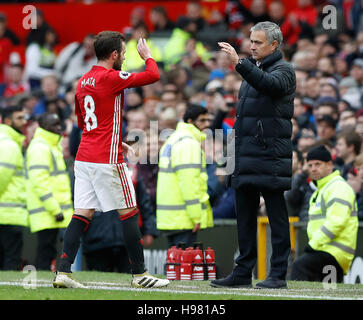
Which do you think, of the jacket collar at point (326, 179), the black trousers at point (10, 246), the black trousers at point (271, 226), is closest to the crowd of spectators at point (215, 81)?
the jacket collar at point (326, 179)

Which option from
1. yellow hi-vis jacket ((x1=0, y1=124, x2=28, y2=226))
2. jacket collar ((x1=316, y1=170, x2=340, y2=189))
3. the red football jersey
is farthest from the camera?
yellow hi-vis jacket ((x1=0, y1=124, x2=28, y2=226))

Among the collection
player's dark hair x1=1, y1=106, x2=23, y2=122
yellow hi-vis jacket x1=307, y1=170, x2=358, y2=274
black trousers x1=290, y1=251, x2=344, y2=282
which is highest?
player's dark hair x1=1, y1=106, x2=23, y2=122

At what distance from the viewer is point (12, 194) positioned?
13.0 m

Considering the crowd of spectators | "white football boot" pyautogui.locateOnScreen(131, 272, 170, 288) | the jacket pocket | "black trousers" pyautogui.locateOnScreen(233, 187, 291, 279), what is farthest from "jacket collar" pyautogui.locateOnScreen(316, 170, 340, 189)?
"white football boot" pyautogui.locateOnScreen(131, 272, 170, 288)

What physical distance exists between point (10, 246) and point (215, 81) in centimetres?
545

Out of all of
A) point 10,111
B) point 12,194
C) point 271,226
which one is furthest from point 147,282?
point 10,111

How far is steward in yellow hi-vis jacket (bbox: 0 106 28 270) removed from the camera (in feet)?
42.2

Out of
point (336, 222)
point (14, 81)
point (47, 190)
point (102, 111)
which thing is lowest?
point (336, 222)

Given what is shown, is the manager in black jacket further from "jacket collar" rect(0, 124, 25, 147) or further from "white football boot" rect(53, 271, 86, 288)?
"jacket collar" rect(0, 124, 25, 147)

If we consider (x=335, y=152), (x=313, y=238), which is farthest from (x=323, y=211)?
(x=335, y=152)

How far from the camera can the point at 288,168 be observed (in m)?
8.55

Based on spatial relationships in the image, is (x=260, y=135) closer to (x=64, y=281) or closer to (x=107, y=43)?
(x=107, y=43)

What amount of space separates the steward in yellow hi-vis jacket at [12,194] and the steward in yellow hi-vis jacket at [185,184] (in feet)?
7.26

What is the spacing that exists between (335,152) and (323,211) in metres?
2.45
